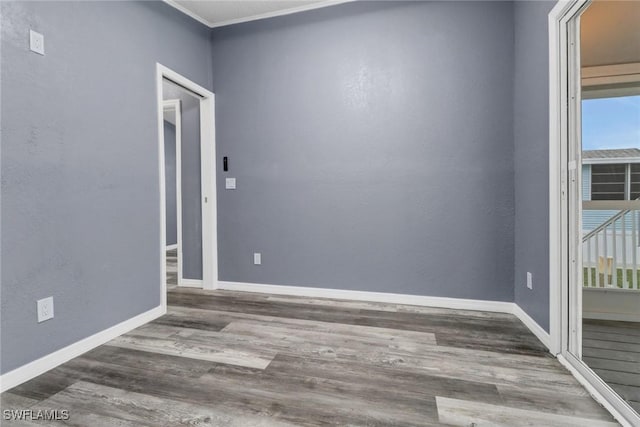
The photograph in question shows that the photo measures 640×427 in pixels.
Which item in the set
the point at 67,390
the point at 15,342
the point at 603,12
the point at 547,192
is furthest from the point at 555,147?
the point at 15,342

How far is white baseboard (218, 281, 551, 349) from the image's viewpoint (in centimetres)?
242

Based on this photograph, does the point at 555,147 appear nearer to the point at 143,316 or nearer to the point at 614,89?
the point at 614,89

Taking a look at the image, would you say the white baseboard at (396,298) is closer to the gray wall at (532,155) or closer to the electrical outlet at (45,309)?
the gray wall at (532,155)

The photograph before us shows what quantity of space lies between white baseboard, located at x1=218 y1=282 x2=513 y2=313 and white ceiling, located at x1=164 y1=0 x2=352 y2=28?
2.71 meters

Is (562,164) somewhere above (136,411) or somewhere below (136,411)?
above

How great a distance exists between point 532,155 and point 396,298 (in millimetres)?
1565

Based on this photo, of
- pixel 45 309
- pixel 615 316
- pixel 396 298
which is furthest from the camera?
pixel 396 298

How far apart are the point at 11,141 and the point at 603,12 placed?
161 inches

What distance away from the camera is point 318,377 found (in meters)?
1.59

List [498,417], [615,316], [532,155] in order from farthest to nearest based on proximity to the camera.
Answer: [615,316] → [532,155] → [498,417]

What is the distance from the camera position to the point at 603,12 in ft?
7.69

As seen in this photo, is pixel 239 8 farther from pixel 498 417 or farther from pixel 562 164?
pixel 498 417

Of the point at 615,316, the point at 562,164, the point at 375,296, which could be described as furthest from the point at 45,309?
the point at 615,316

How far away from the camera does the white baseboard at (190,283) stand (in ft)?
10.9
